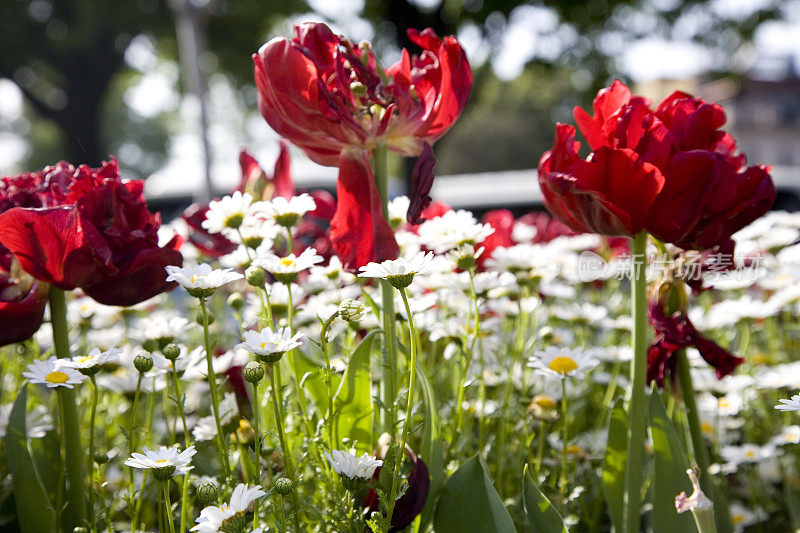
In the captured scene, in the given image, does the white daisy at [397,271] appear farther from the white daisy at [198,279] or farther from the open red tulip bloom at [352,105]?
the white daisy at [198,279]

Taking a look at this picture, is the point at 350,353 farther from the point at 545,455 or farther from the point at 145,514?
the point at 545,455

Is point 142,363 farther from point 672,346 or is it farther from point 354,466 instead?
point 672,346

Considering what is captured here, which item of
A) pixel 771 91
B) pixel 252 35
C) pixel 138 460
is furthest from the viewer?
pixel 771 91

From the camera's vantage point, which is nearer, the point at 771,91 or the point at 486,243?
the point at 486,243

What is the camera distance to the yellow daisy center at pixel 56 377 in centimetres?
88

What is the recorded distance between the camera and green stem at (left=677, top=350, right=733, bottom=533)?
1.01m

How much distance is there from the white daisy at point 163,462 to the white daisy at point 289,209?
39cm

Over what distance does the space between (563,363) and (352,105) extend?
20.3 inches

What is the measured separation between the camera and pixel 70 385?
0.89 metres

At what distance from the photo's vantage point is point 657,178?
33.3 inches

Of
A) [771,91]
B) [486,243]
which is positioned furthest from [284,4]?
[771,91]

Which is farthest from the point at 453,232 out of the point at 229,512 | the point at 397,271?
the point at 229,512

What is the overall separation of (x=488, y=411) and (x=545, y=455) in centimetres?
25

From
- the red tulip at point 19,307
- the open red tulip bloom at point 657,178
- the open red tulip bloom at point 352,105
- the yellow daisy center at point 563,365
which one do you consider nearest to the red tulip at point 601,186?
the open red tulip bloom at point 657,178
